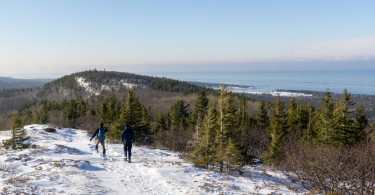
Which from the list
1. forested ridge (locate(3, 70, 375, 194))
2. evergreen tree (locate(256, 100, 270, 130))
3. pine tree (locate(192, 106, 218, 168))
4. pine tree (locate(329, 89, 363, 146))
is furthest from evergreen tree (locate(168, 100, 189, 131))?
pine tree (locate(192, 106, 218, 168))

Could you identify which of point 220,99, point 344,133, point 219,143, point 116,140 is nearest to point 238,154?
point 219,143

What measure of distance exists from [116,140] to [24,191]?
1129 inches

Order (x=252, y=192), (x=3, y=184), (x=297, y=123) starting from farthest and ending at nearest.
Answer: (x=297, y=123) → (x=252, y=192) → (x=3, y=184)

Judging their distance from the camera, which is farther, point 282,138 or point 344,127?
point 282,138

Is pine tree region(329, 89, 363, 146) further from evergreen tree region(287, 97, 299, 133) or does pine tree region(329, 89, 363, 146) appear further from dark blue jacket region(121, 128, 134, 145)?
dark blue jacket region(121, 128, 134, 145)

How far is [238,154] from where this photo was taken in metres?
23.4

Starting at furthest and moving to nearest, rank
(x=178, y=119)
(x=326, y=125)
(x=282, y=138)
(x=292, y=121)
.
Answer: (x=178, y=119) → (x=292, y=121) → (x=282, y=138) → (x=326, y=125)

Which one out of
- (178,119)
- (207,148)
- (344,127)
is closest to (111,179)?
(207,148)

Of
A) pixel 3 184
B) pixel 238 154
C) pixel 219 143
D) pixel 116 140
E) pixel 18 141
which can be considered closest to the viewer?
pixel 3 184

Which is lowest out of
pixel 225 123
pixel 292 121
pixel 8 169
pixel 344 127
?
pixel 292 121

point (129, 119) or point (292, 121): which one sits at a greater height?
point (129, 119)

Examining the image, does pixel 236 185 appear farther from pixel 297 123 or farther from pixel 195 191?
pixel 297 123

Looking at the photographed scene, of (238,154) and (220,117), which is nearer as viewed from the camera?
(238,154)

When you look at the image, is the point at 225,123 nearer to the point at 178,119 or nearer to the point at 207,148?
the point at 207,148
